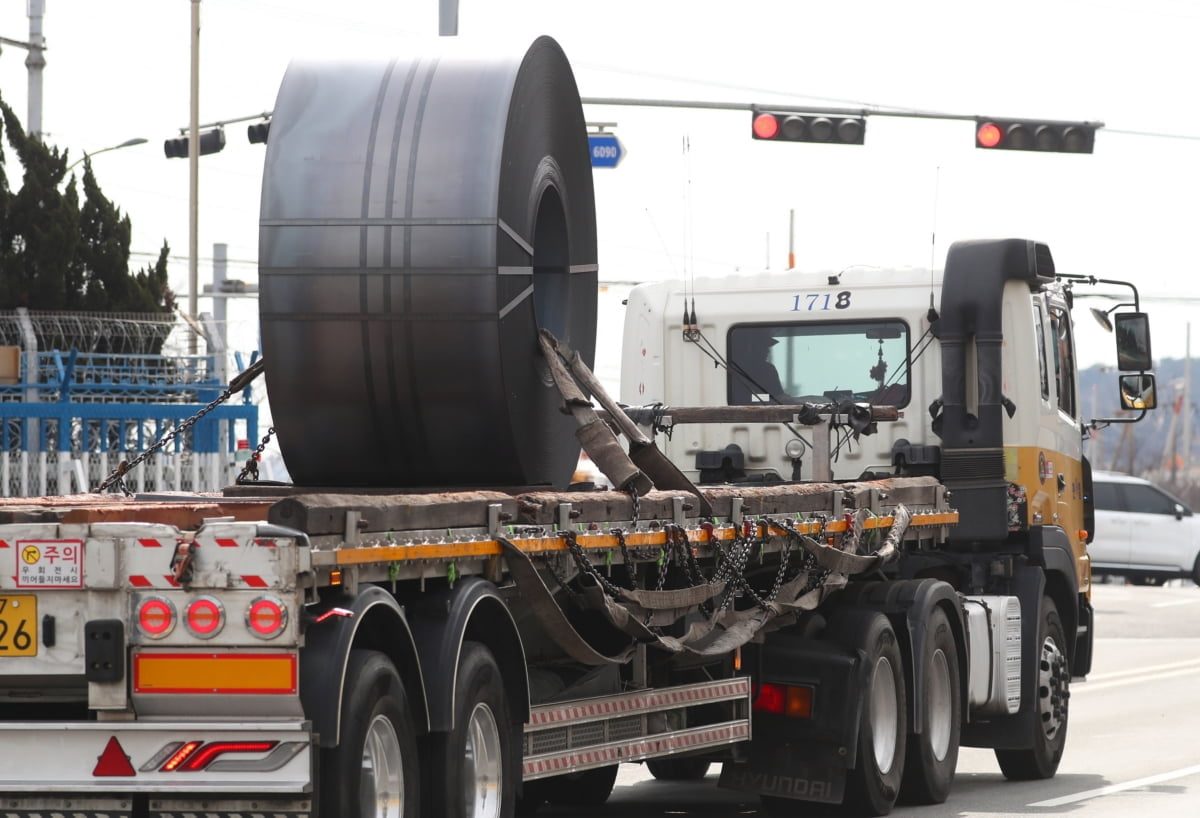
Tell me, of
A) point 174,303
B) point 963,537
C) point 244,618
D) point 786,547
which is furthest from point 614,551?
point 174,303

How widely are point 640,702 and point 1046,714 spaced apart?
14.0 ft

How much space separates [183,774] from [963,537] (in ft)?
22.9

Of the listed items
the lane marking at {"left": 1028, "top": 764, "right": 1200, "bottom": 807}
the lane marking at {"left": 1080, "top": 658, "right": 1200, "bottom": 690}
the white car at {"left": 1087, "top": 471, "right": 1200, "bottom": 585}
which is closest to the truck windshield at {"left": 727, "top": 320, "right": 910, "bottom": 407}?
the lane marking at {"left": 1028, "top": 764, "right": 1200, "bottom": 807}

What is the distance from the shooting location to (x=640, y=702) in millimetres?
8727

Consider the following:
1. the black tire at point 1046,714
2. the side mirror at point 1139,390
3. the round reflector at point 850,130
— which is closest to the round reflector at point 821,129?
the round reflector at point 850,130

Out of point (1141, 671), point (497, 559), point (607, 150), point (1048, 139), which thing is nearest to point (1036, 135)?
point (1048, 139)

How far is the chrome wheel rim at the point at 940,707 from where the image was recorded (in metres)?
11.1

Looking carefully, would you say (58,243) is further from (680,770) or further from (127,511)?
(127,511)

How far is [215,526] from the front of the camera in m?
6.03

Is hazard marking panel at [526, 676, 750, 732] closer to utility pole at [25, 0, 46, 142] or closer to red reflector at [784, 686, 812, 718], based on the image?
red reflector at [784, 686, 812, 718]

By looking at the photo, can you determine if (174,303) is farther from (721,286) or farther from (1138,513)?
(721,286)

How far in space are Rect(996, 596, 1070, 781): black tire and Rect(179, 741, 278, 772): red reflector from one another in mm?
6914

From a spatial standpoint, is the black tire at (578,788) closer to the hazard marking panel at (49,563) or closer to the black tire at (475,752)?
the black tire at (475,752)

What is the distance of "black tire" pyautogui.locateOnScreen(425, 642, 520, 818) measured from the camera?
6.89 meters
